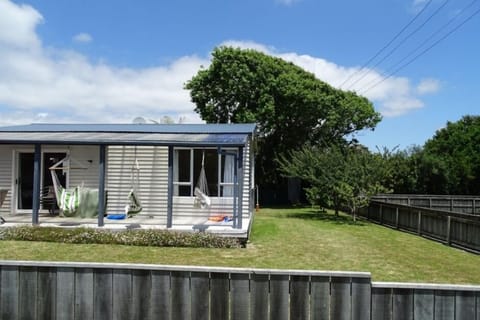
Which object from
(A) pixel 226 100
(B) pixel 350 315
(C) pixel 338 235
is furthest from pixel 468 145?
(B) pixel 350 315

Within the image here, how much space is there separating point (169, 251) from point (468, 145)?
28897 millimetres

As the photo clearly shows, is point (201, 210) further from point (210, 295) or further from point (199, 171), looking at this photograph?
point (210, 295)

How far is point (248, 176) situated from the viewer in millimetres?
13141

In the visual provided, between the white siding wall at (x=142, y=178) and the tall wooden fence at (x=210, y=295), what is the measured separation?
30.7 feet

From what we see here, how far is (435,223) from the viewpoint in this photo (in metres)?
12.2

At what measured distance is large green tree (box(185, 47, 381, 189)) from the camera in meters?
23.4

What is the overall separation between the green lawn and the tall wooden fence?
4.04 m

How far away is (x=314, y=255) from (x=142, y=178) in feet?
20.6

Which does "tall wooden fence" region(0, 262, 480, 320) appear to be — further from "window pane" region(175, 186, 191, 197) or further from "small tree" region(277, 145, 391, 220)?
"small tree" region(277, 145, 391, 220)

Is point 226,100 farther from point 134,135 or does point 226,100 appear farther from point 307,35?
point 134,135

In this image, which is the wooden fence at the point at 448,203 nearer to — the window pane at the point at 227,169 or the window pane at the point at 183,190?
the window pane at the point at 227,169

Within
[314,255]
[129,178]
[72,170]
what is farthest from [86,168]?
[314,255]

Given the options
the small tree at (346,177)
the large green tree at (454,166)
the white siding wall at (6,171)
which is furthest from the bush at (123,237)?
the large green tree at (454,166)

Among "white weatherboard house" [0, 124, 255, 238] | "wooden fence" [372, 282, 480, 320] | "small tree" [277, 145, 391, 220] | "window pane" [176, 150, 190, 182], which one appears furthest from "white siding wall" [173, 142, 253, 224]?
"wooden fence" [372, 282, 480, 320]
